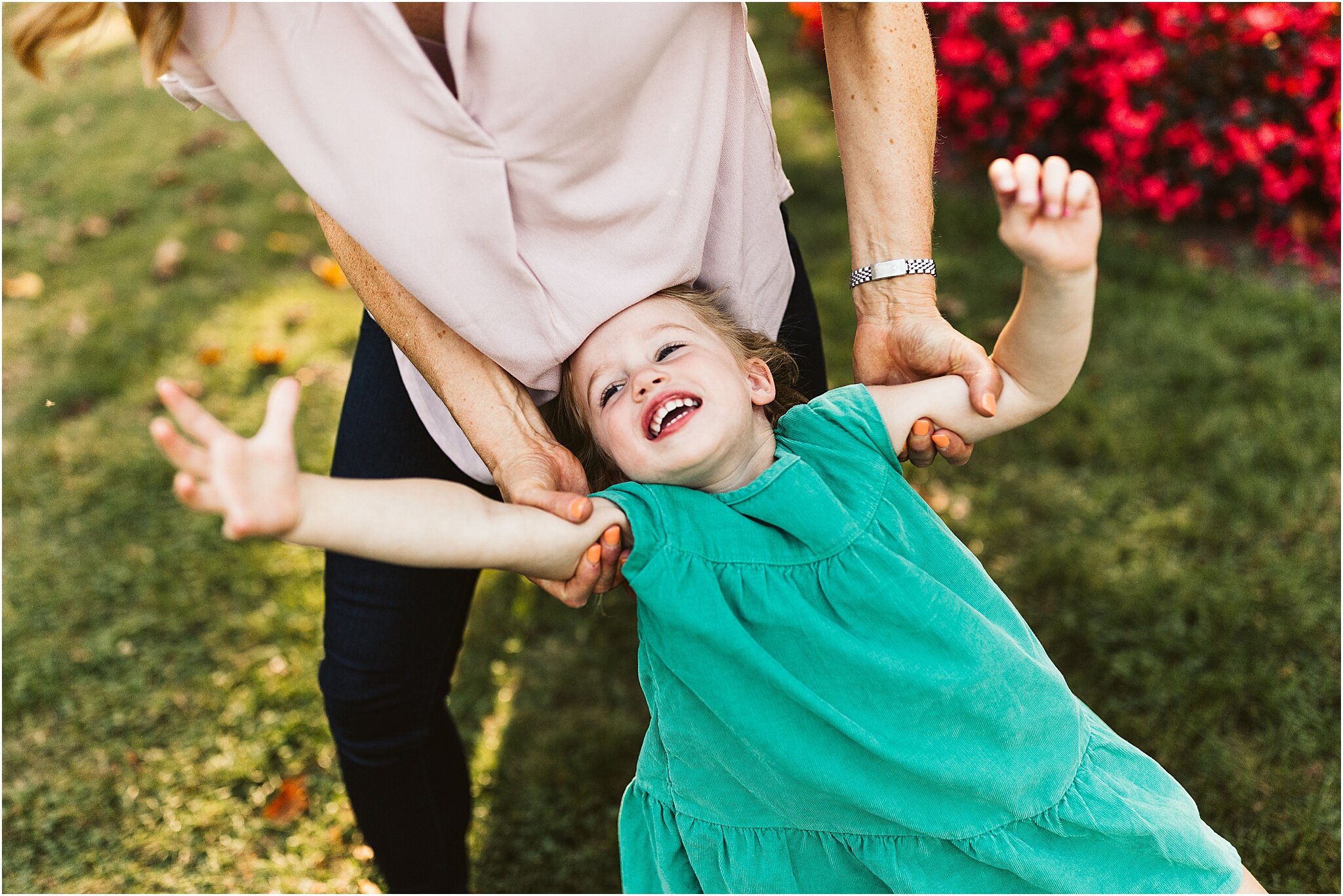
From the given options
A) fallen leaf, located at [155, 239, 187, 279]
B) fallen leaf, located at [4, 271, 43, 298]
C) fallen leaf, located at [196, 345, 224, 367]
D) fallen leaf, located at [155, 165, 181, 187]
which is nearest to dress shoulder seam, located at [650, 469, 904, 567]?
fallen leaf, located at [196, 345, 224, 367]

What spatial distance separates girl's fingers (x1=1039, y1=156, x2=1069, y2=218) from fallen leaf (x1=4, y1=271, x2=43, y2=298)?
16.0ft

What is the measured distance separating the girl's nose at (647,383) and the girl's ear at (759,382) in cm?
21

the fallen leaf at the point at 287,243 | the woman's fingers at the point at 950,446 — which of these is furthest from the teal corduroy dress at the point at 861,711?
the fallen leaf at the point at 287,243

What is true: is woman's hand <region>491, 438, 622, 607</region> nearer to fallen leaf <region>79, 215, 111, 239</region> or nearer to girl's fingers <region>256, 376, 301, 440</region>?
girl's fingers <region>256, 376, 301, 440</region>

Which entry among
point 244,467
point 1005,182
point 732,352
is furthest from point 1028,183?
point 244,467

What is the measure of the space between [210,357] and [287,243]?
92cm

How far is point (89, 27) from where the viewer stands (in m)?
1.34

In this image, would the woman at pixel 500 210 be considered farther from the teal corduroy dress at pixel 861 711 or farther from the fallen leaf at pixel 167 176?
the fallen leaf at pixel 167 176

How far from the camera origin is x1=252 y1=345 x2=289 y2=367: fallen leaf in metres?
4.28

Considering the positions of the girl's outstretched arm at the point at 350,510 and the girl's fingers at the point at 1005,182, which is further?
the girl's fingers at the point at 1005,182

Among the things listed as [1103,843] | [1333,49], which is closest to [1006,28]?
[1333,49]

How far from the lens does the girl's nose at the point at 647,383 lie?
5.45ft

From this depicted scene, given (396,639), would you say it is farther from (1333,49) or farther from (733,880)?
(1333,49)

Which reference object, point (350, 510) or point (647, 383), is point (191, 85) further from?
point (647, 383)
